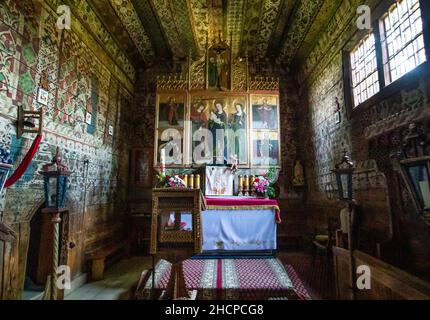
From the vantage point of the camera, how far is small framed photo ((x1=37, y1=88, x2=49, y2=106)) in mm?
4049

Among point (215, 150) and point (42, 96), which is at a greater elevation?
point (42, 96)

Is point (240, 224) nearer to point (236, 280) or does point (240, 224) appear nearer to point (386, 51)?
point (236, 280)

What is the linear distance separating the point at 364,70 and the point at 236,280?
4.67 metres

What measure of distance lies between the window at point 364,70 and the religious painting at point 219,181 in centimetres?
368

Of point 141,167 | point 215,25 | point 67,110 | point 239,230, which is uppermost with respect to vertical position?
point 215,25

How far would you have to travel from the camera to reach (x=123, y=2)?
5.87 meters

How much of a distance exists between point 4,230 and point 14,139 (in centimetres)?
130

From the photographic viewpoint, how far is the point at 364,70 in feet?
16.3

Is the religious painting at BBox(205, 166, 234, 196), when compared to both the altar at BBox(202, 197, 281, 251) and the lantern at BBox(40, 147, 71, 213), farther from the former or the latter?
the lantern at BBox(40, 147, 71, 213)

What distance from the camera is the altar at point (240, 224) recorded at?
5.92 metres

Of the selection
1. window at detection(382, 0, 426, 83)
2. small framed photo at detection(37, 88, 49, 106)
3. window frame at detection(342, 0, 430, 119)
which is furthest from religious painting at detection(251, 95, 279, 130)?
small framed photo at detection(37, 88, 49, 106)

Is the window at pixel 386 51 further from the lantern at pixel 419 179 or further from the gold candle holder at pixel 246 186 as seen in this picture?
the gold candle holder at pixel 246 186

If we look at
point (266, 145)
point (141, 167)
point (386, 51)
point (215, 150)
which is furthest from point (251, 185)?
point (386, 51)
